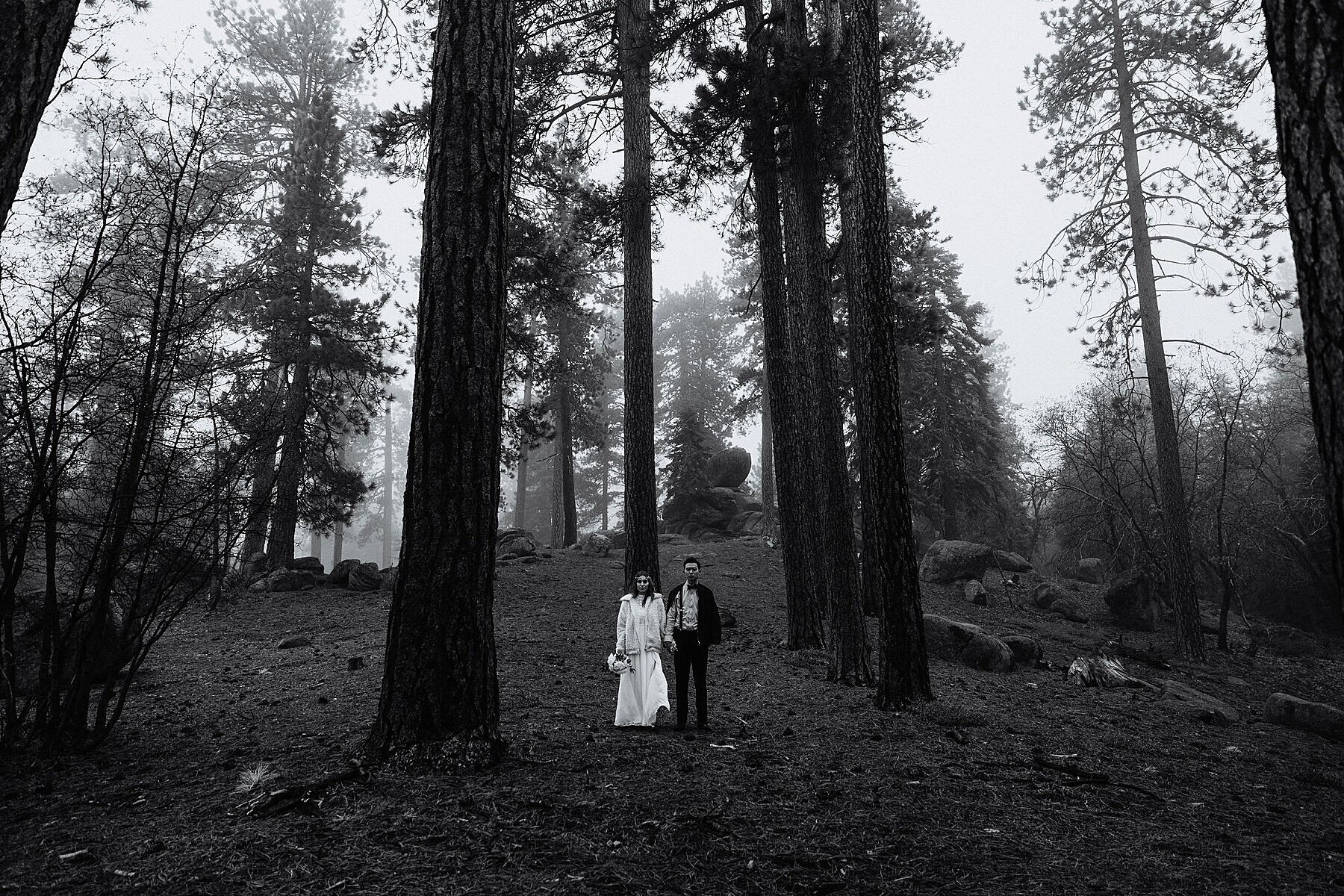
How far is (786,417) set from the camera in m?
10.2

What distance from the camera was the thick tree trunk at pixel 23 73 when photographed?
9.17ft

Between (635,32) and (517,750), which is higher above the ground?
(635,32)

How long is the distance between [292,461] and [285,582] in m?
2.76

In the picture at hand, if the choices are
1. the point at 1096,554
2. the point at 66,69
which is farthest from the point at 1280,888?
A: the point at 1096,554

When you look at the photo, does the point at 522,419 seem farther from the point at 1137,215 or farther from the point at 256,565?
the point at 1137,215

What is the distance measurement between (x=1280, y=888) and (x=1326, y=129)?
11.6 ft

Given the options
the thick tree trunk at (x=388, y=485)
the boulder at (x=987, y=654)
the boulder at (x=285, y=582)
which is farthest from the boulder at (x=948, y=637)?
the thick tree trunk at (x=388, y=485)

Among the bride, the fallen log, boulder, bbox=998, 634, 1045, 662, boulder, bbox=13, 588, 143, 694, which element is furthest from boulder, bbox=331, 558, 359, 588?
boulder, bbox=998, 634, 1045, 662

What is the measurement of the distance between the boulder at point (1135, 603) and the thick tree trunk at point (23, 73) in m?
19.4

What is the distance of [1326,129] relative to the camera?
1.83m

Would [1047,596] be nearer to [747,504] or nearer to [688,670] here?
[747,504]

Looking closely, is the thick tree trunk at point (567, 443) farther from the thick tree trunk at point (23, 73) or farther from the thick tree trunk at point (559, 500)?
the thick tree trunk at point (23, 73)

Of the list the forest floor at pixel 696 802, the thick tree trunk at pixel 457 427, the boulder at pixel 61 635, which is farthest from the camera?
the boulder at pixel 61 635

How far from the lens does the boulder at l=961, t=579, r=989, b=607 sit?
16.7m
